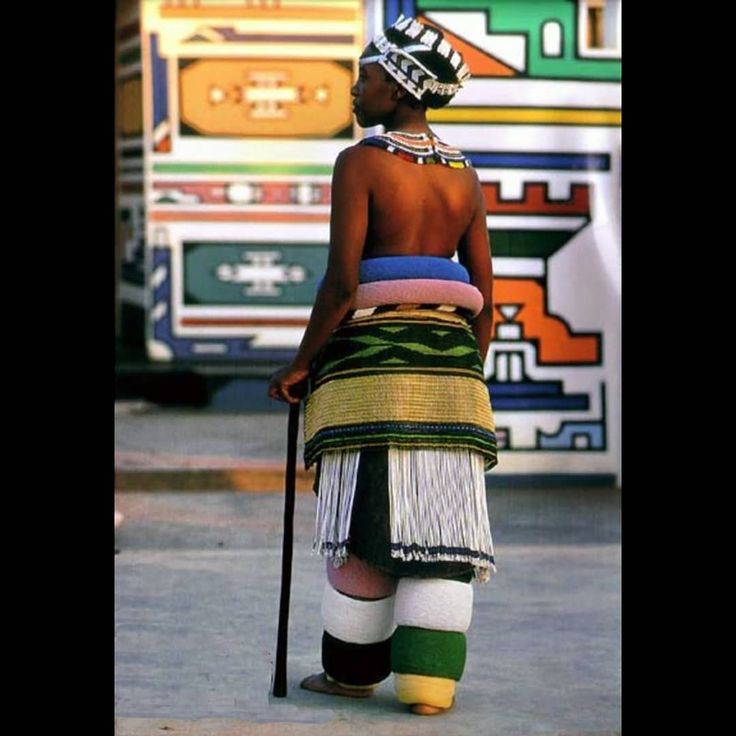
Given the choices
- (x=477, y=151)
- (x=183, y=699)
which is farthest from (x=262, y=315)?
(x=183, y=699)

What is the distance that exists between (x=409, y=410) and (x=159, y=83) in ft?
26.0

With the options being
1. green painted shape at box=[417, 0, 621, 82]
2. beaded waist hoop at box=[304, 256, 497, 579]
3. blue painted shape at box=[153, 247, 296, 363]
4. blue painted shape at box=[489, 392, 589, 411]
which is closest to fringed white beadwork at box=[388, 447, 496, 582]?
beaded waist hoop at box=[304, 256, 497, 579]

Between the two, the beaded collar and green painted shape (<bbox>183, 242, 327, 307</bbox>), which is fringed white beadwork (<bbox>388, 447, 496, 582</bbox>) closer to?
the beaded collar

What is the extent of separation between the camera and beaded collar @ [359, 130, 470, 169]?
5.02 meters

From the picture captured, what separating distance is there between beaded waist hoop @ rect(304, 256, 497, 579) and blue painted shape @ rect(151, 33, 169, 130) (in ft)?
25.3

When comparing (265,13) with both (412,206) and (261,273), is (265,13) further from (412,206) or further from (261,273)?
(412,206)

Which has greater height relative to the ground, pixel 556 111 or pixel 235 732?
pixel 556 111

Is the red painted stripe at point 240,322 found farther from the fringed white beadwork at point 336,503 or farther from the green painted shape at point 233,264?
the fringed white beadwork at point 336,503

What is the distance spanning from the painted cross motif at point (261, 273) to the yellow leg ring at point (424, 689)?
7.78 m
